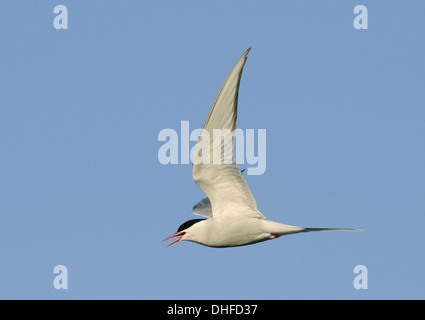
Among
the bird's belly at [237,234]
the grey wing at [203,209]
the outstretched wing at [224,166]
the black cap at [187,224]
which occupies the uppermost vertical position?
the outstretched wing at [224,166]

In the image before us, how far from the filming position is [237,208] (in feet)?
33.6

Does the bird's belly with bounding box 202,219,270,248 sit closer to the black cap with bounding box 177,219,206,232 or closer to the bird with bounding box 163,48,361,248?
the bird with bounding box 163,48,361,248

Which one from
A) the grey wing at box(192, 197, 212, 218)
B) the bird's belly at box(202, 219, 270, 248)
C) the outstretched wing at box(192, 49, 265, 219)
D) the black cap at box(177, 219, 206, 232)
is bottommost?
the bird's belly at box(202, 219, 270, 248)

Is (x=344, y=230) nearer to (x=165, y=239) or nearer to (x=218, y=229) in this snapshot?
(x=218, y=229)

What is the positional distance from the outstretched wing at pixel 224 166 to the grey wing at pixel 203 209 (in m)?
1.25

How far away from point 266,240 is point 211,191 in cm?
110

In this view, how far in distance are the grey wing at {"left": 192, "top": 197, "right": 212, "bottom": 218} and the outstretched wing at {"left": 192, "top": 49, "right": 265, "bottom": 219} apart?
1.25m

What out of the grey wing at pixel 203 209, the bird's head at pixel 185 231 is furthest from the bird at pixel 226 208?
the grey wing at pixel 203 209

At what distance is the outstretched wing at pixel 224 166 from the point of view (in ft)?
29.6

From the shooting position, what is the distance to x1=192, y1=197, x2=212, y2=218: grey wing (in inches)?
458

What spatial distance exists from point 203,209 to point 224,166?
6.76 feet

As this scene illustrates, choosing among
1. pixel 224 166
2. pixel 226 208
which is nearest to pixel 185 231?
pixel 226 208

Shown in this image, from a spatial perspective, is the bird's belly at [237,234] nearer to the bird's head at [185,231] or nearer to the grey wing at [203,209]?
the bird's head at [185,231]

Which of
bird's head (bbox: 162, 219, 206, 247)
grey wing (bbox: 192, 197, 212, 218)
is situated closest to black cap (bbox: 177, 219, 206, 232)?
bird's head (bbox: 162, 219, 206, 247)
